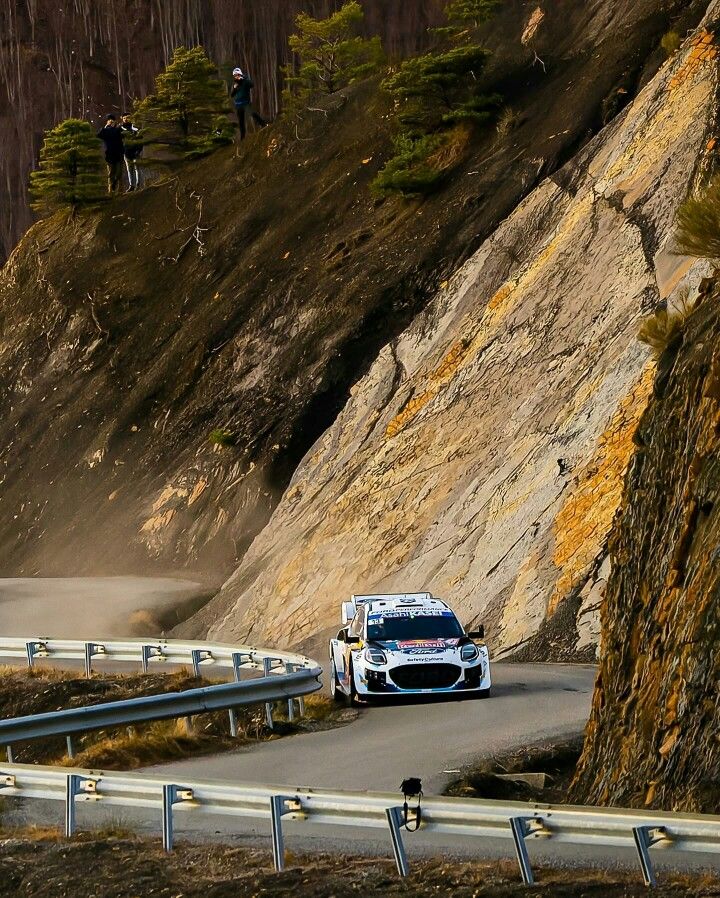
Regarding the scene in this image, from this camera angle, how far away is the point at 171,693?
50.9 ft

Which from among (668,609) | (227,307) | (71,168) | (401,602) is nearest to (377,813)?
(668,609)

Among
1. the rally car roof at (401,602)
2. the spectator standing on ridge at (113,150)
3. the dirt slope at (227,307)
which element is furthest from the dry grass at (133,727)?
the spectator standing on ridge at (113,150)

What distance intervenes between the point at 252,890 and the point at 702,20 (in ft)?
106

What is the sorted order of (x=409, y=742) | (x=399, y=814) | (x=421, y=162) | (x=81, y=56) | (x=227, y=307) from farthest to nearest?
(x=81, y=56), (x=227, y=307), (x=421, y=162), (x=409, y=742), (x=399, y=814)

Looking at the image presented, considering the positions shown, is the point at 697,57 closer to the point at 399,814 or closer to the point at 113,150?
the point at 113,150

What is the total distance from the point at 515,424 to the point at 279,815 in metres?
21.8

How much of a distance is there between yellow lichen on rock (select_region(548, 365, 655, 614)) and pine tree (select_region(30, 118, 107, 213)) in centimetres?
3049

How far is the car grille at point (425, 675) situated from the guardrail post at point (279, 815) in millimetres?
8829

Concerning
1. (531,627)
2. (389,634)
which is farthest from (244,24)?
(389,634)

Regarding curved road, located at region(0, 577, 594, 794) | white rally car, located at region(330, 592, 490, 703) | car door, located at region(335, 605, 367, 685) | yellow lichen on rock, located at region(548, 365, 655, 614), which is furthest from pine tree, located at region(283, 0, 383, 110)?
white rally car, located at region(330, 592, 490, 703)

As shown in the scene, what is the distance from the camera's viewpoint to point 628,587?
455 inches

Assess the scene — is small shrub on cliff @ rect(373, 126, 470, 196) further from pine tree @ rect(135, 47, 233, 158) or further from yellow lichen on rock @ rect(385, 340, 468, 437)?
pine tree @ rect(135, 47, 233, 158)

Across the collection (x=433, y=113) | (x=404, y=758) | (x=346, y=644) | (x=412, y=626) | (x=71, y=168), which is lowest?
(x=404, y=758)

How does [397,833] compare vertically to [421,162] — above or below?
below
